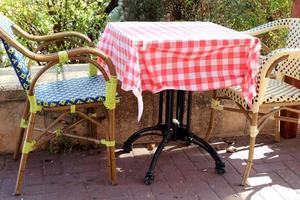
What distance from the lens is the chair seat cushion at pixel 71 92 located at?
110 inches

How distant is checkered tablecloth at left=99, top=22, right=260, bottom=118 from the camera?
2.62 metres

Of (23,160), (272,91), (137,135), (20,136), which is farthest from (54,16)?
(272,91)

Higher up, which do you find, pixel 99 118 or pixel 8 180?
pixel 99 118

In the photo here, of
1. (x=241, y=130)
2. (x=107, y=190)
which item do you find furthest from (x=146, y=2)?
(x=107, y=190)

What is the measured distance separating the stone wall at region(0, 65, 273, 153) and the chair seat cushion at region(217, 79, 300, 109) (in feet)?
1.44

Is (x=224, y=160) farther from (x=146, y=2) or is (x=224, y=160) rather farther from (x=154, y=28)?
(x=146, y=2)

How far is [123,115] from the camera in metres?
3.54

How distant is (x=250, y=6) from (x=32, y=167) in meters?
2.86

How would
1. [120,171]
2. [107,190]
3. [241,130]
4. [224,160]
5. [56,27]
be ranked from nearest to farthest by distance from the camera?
[107,190], [120,171], [224,160], [241,130], [56,27]

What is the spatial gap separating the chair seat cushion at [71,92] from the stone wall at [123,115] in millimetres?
292

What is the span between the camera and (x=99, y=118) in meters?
3.47

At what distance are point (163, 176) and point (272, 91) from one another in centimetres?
95

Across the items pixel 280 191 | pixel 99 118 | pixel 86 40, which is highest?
pixel 86 40

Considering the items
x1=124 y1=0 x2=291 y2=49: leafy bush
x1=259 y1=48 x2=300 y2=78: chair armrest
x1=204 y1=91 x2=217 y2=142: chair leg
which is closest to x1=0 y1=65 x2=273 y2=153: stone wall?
x1=204 y1=91 x2=217 y2=142: chair leg
